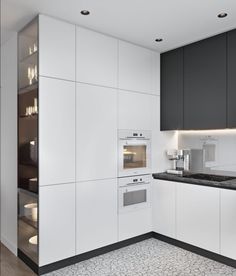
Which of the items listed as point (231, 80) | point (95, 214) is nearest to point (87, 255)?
point (95, 214)

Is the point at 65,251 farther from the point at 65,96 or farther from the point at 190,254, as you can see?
the point at 65,96

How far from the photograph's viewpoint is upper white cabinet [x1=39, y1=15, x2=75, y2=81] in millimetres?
2682

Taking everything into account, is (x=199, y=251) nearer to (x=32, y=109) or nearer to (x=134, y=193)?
(x=134, y=193)

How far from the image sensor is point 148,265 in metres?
2.85

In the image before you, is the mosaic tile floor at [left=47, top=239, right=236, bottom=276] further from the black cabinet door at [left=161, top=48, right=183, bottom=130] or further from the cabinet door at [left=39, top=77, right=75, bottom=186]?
the black cabinet door at [left=161, top=48, right=183, bottom=130]

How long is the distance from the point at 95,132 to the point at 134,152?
70cm

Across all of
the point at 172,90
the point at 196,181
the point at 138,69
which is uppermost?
the point at 138,69

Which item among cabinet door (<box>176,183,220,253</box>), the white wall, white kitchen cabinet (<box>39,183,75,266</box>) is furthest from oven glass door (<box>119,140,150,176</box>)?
the white wall

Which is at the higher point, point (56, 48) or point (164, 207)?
point (56, 48)

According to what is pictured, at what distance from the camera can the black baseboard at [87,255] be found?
269 centimetres

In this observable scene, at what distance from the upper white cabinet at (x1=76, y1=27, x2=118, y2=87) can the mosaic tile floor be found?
6.71 feet

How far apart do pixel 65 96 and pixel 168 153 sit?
1783 mm

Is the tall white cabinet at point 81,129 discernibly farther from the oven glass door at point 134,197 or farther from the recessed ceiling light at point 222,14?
the recessed ceiling light at point 222,14

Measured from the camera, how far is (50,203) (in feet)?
8.89
